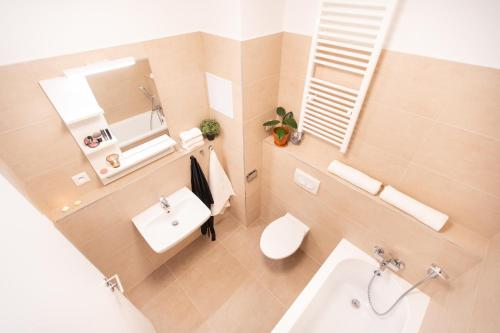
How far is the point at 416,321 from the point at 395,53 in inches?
68.1

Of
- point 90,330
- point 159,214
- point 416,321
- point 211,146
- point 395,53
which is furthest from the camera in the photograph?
point 211,146

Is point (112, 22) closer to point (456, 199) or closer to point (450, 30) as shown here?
point (450, 30)

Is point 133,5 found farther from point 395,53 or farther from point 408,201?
point 408,201

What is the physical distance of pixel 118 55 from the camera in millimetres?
1449

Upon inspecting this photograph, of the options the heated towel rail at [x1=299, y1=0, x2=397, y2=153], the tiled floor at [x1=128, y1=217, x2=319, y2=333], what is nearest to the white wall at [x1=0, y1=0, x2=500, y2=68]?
the heated towel rail at [x1=299, y1=0, x2=397, y2=153]

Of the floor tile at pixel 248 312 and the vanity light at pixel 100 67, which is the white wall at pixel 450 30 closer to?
the vanity light at pixel 100 67

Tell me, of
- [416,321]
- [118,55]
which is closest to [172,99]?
[118,55]

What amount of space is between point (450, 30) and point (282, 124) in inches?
47.2

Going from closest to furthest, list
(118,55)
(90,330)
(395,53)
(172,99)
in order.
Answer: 1. (90,330)
2. (395,53)
3. (118,55)
4. (172,99)

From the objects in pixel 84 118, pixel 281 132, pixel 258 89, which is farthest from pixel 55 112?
pixel 281 132

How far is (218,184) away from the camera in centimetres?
233

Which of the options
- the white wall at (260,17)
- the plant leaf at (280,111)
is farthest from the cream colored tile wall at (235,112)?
the plant leaf at (280,111)

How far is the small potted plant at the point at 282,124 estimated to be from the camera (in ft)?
6.45

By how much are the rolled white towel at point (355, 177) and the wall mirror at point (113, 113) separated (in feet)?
4.33
